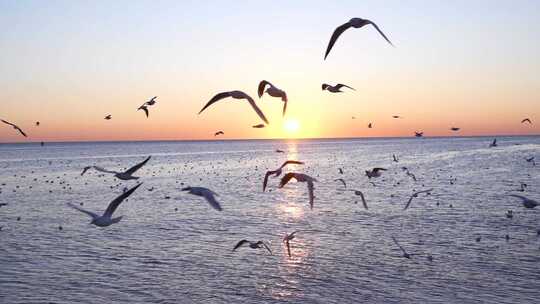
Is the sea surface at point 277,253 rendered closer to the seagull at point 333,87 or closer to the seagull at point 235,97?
the seagull at point 333,87

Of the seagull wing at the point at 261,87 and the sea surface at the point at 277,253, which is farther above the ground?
the seagull wing at the point at 261,87

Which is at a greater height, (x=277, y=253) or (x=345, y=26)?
(x=345, y=26)

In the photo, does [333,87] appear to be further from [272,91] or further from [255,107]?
[255,107]

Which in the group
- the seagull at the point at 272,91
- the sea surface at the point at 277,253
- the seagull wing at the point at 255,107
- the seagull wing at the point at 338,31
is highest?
the seagull wing at the point at 338,31

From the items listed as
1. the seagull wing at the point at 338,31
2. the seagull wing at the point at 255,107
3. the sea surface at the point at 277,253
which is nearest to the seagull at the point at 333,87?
the seagull wing at the point at 338,31

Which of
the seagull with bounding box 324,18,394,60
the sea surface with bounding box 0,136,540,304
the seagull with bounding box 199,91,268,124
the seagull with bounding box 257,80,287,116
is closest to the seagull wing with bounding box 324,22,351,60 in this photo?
the seagull with bounding box 324,18,394,60

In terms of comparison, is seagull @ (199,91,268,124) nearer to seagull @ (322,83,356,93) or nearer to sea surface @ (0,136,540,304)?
seagull @ (322,83,356,93)

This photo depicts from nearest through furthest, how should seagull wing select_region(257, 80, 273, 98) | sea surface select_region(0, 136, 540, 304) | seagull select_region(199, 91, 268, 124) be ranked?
seagull select_region(199, 91, 268, 124)
seagull wing select_region(257, 80, 273, 98)
sea surface select_region(0, 136, 540, 304)

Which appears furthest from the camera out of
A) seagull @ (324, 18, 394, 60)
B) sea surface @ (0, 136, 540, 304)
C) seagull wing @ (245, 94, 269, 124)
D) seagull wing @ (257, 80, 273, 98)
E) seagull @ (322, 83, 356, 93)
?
sea surface @ (0, 136, 540, 304)

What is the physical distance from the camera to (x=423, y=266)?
19.6m

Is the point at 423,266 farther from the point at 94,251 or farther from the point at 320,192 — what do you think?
the point at 320,192

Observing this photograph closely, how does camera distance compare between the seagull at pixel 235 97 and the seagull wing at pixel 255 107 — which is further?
the seagull at pixel 235 97

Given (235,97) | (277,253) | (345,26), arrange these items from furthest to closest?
(277,253), (345,26), (235,97)

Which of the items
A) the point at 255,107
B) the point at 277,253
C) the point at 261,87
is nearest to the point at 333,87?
the point at 261,87
